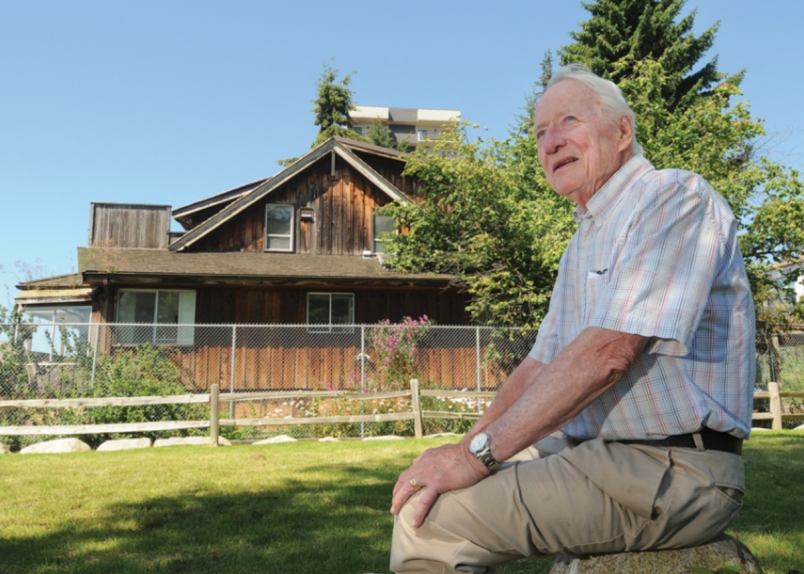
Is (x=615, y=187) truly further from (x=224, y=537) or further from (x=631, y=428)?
(x=224, y=537)

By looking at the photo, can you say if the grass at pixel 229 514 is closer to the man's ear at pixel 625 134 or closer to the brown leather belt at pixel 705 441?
the brown leather belt at pixel 705 441

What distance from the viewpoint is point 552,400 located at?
1.76 metres

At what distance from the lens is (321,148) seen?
21.1 metres

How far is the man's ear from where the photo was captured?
220 centimetres

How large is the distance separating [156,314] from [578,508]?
18.3 metres

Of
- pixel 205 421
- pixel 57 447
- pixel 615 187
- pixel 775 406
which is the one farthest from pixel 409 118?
pixel 615 187

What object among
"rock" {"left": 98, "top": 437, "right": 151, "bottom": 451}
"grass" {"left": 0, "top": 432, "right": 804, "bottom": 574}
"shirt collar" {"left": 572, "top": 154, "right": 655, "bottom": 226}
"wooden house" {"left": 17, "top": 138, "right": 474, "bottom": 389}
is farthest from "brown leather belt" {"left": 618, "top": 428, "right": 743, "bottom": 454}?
"wooden house" {"left": 17, "top": 138, "right": 474, "bottom": 389}

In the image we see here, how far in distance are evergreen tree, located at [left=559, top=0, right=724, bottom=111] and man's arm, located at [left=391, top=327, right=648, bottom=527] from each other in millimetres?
25951

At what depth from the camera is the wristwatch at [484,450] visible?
1845 mm

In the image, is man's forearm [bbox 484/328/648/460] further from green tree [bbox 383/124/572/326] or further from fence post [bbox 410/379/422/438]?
green tree [bbox 383/124/572/326]

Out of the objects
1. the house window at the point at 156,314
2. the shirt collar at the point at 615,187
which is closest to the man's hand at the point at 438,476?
the shirt collar at the point at 615,187

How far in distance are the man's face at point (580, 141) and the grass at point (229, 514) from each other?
3075 mm

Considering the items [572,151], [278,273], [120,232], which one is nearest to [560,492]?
[572,151]

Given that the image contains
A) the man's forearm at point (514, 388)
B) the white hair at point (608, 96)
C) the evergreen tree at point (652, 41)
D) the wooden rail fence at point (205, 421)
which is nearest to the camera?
the white hair at point (608, 96)
